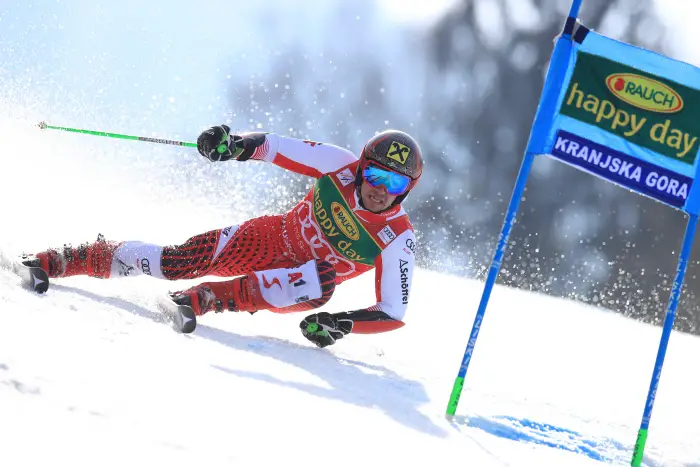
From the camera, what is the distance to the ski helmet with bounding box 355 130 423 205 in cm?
436

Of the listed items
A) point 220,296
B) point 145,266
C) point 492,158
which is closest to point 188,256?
point 145,266

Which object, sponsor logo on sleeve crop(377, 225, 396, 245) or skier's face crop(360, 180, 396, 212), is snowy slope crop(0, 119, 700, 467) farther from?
skier's face crop(360, 180, 396, 212)

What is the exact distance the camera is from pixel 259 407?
2.61m

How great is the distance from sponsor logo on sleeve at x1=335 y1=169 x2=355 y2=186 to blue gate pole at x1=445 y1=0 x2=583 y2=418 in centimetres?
124

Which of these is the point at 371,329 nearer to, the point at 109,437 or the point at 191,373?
the point at 191,373

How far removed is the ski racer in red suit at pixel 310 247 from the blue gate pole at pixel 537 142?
3.18 ft

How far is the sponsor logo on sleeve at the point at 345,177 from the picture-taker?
4559mm

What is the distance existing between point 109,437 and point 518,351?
4.99 metres

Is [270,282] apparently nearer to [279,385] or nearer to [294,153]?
[294,153]

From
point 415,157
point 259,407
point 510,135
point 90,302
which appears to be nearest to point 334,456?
point 259,407

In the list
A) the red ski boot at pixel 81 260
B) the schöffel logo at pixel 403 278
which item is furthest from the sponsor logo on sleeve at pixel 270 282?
the red ski boot at pixel 81 260

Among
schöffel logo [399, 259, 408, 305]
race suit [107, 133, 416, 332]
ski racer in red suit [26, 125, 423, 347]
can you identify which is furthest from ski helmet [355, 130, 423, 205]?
schöffel logo [399, 259, 408, 305]

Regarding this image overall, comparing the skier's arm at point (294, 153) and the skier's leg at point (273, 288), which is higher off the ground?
the skier's arm at point (294, 153)

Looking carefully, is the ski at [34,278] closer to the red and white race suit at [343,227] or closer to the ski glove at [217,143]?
the ski glove at [217,143]
